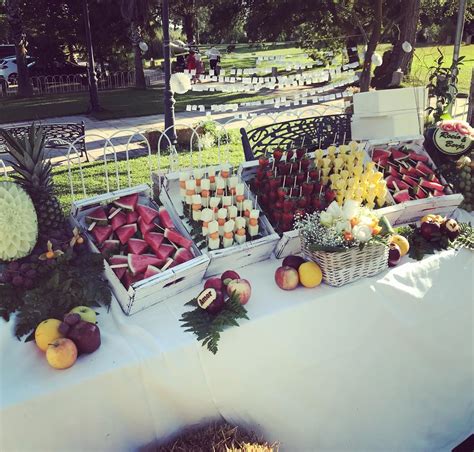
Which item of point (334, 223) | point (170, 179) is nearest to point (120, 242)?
point (170, 179)

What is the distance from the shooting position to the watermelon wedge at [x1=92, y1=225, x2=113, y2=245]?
2.26 m

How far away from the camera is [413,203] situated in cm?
285

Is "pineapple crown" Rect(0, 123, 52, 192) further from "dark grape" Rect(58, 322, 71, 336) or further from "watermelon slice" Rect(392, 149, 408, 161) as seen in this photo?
"watermelon slice" Rect(392, 149, 408, 161)

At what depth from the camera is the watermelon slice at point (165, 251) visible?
87.8 inches

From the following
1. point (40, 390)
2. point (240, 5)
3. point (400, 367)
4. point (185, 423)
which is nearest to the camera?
point (40, 390)

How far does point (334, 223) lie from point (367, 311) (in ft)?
1.59

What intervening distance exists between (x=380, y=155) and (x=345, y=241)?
1256 mm

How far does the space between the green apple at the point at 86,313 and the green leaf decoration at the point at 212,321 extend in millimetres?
370

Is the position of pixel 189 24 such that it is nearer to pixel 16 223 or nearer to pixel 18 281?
pixel 16 223

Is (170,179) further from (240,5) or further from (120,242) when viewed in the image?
(240,5)

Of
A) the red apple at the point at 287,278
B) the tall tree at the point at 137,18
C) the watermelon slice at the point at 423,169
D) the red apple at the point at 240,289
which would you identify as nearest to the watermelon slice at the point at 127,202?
the red apple at the point at 240,289

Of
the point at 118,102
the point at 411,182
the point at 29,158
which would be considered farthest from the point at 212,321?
the point at 118,102

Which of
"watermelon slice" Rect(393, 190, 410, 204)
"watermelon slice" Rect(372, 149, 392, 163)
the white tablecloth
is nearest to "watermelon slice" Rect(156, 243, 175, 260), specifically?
the white tablecloth

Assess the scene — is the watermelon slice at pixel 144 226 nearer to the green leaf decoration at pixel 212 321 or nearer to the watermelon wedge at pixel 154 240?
the watermelon wedge at pixel 154 240
